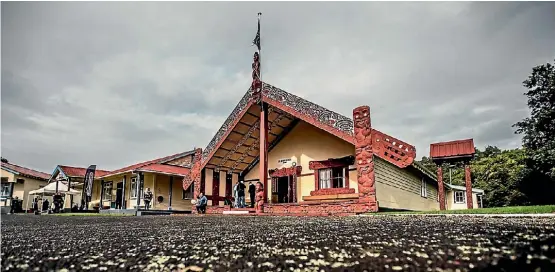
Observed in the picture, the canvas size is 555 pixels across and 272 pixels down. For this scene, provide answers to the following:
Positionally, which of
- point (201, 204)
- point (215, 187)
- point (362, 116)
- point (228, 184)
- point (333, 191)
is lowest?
point (201, 204)

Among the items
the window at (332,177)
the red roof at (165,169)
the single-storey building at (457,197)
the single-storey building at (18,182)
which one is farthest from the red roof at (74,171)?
the single-storey building at (457,197)

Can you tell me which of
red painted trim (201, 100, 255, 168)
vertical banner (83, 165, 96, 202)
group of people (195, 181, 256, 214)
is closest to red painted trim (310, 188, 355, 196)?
group of people (195, 181, 256, 214)

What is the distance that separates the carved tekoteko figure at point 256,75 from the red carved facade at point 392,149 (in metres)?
5.71

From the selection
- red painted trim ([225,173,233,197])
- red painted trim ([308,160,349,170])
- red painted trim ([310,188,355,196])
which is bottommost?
red painted trim ([310,188,355,196])

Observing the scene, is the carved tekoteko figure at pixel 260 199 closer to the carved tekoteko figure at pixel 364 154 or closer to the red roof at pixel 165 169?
the carved tekoteko figure at pixel 364 154

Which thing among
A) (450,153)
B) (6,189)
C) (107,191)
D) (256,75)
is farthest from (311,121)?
(6,189)

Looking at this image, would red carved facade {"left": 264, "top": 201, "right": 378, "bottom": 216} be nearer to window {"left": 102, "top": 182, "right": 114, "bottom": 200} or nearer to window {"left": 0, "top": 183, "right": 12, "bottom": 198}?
window {"left": 102, "top": 182, "right": 114, "bottom": 200}

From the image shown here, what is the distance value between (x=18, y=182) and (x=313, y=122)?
3067cm

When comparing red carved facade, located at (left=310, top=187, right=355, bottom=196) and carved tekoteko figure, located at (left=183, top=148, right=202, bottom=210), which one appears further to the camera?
carved tekoteko figure, located at (left=183, top=148, right=202, bottom=210)

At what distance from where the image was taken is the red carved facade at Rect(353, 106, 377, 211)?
11.1 metres

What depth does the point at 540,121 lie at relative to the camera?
656 inches

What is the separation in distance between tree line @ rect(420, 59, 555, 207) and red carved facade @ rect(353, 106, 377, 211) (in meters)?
9.18

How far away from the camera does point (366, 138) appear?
38.4ft

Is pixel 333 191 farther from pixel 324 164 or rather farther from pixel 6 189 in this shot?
pixel 6 189
